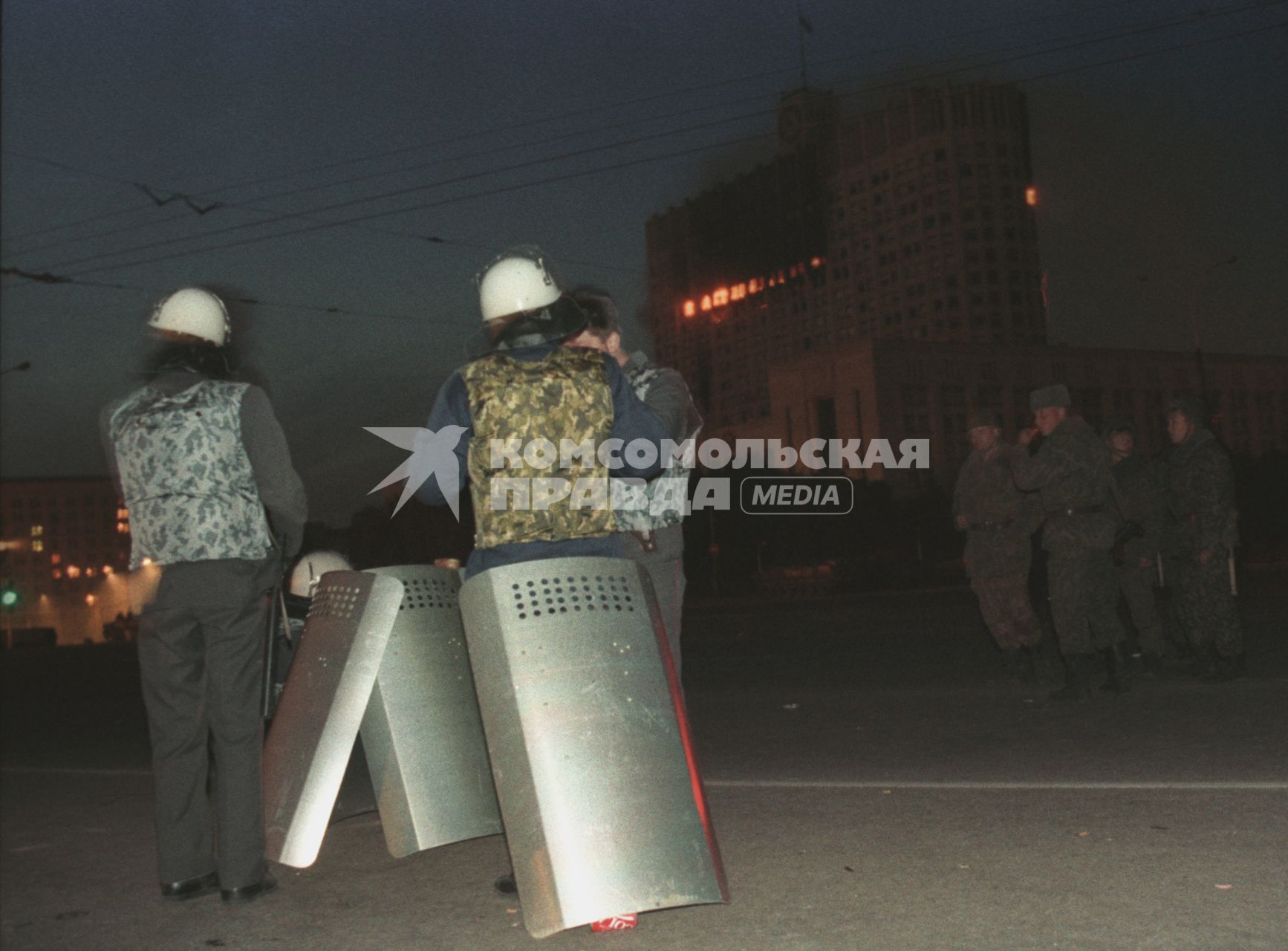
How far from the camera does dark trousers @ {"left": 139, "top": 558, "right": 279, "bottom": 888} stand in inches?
166

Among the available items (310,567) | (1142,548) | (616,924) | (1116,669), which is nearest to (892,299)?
(1142,548)

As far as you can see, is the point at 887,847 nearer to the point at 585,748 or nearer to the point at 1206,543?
the point at 585,748

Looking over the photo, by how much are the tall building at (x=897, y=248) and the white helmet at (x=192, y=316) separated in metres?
113

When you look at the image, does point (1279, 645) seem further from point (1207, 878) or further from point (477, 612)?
point (477, 612)

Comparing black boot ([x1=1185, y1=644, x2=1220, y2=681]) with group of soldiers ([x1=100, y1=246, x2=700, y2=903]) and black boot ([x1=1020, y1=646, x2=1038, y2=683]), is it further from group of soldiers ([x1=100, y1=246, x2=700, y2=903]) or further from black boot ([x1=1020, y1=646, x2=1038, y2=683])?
group of soldiers ([x1=100, y1=246, x2=700, y2=903])

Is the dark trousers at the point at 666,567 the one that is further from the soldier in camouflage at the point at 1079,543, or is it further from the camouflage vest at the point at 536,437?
the soldier in camouflage at the point at 1079,543

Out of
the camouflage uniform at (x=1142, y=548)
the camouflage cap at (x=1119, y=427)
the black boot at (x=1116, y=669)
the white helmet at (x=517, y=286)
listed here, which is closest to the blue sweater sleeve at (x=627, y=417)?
the white helmet at (x=517, y=286)

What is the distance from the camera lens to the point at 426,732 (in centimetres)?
451

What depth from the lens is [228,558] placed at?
4281mm

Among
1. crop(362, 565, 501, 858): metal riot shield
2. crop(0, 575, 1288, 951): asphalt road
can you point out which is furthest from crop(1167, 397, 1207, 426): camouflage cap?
crop(362, 565, 501, 858): metal riot shield

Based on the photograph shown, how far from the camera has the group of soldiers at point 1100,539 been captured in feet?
26.3

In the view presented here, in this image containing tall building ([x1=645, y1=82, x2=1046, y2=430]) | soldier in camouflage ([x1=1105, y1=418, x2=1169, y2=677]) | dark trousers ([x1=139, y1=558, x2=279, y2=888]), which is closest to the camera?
dark trousers ([x1=139, y1=558, x2=279, y2=888])

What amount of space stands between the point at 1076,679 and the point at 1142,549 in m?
2.08

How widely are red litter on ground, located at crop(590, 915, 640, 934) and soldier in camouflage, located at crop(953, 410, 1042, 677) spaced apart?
5.88 m
